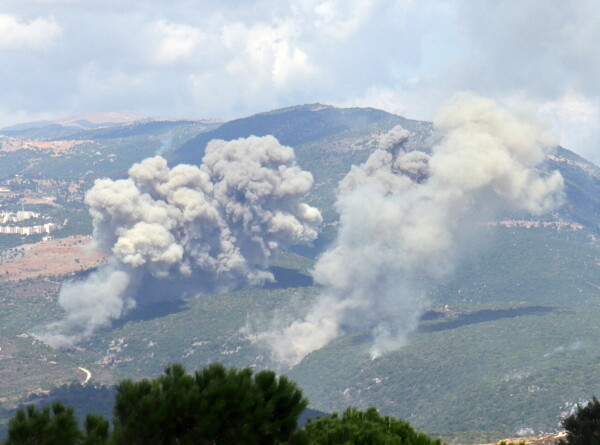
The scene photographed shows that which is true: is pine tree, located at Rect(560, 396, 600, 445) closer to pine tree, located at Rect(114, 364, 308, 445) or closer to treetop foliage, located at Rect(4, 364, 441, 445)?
treetop foliage, located at Rect(4, 364, 441, 445)

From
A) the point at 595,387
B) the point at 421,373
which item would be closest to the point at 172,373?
the point at 595,387

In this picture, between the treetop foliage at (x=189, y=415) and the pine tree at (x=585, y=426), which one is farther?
the pine tree at (x=585, y=426)

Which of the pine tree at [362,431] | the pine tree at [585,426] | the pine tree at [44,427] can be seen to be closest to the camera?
the pine tree at [44,427]

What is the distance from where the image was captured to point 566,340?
188125mm

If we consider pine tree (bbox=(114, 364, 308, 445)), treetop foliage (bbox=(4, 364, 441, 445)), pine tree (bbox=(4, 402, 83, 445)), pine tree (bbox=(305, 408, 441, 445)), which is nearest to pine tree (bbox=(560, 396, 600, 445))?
pine tree (bbox=(305, 408, 441, 445))

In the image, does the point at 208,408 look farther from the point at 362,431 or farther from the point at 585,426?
the point at 585,426

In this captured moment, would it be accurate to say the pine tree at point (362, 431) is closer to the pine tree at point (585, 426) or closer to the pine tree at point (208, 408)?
the pine tree at point (208, 408)

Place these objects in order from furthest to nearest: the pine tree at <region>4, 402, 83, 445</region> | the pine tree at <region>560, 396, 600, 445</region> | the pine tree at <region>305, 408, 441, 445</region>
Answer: the pine tree at <region>560, 396, 600, 445</region>, the pine tree at <region>305, 408, 441, 445</region>, the pine tree at <region>4, 402, 83, 445</region>

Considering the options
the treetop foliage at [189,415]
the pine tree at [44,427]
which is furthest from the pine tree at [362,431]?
the pine tree at [44,427]

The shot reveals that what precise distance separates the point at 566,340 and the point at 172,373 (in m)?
166

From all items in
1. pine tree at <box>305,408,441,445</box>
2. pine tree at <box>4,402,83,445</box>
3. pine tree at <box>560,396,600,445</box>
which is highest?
pine tree at <box>4,402,83,445</box>

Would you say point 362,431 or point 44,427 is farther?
point 362,431

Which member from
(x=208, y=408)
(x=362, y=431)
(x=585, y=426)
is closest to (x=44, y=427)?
(x=208, y=408)

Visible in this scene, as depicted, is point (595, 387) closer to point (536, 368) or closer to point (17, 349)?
point (536, 368)
